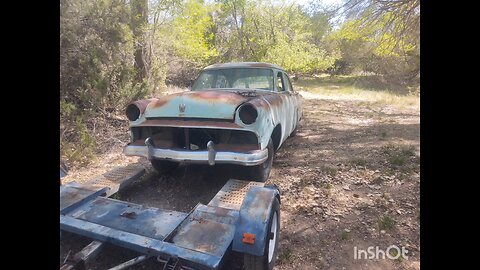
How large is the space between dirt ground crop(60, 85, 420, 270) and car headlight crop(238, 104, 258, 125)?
43.1 inches

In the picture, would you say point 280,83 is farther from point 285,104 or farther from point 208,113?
point 208,113

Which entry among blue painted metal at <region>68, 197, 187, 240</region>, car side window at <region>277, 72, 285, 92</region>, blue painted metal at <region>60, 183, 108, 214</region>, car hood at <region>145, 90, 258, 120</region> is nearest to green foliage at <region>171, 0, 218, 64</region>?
car side window at <region>277, 72, 285, 92</region>

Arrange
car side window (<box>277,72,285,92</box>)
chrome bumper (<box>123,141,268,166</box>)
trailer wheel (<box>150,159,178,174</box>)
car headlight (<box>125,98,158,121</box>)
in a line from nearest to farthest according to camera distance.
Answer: chrome bumper (<box>123,141,268,166</box>), car headlight (<box>125,98,158,121</box>), trailer wheel (<box>150,159,178,174</box>), car side window (<box>277,72,285,92</box>)

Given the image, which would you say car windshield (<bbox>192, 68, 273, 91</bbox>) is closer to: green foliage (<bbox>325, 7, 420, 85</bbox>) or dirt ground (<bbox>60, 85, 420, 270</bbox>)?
dirt ground (<bbox>60, 85, 420, 270</bbox>)

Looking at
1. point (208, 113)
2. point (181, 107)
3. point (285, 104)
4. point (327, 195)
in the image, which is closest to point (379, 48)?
point (285, 104)

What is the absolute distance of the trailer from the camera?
1.91 meters

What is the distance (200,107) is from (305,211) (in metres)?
1.70

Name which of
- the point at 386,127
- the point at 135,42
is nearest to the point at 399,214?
the point at 386,127

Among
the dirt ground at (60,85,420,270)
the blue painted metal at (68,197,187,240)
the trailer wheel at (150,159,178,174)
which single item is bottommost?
the dirt ground at (60,85,420,270)

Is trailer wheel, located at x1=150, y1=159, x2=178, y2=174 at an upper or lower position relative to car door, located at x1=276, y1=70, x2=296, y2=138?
lower

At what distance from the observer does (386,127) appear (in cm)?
793

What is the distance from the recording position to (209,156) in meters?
3.08

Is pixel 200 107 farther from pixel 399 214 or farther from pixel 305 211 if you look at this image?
pixel 399 214

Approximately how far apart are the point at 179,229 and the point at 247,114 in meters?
1.44
